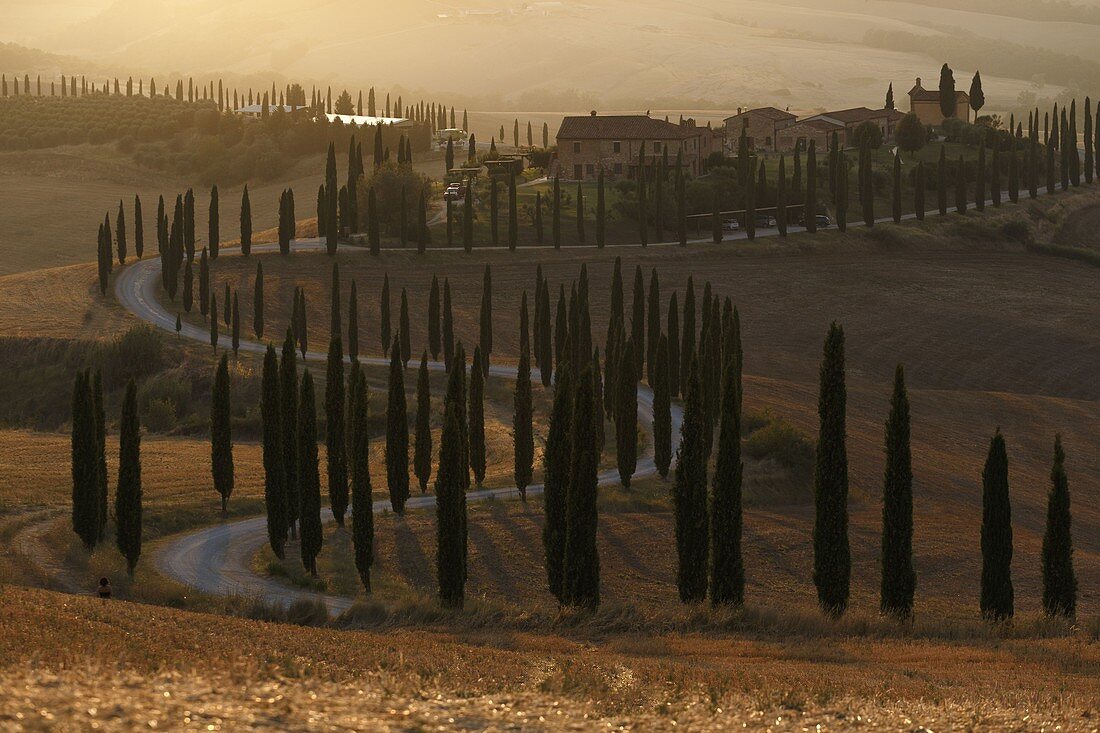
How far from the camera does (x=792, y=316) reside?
300 ft

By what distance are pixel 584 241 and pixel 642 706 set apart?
82.8 meters

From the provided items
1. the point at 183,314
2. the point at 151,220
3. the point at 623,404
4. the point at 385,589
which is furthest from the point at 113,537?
the point at 151,220

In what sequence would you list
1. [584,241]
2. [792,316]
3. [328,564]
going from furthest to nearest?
[584,241] < [792,316] < [328,564]

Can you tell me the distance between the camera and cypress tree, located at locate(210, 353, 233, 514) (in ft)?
157

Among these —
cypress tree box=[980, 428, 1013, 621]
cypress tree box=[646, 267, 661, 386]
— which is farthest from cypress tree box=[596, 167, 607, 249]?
cypress tree box=[980, 428, 1013, 621]

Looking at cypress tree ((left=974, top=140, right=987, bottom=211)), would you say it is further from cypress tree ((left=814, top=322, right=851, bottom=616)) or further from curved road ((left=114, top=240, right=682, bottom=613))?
cypress tree ((left=814, top=322, right=851, bottom=616))

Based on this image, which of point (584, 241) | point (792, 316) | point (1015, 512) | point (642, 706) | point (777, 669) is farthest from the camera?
point (584, 241)

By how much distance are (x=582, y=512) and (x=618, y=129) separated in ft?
300

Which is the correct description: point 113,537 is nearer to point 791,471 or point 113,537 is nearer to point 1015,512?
point 791,471

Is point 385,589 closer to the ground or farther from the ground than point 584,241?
closer to the ground

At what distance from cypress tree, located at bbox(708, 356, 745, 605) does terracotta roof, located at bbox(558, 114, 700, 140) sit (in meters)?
87.8

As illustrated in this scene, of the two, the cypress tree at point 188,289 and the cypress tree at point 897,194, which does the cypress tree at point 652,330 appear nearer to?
the cypress tree at point 188,289

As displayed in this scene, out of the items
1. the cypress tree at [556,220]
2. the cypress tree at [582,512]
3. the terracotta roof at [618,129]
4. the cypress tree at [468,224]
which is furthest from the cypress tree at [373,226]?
the cypress tree at [582,512]

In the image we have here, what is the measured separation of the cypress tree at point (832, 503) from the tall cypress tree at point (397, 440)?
582 inches
